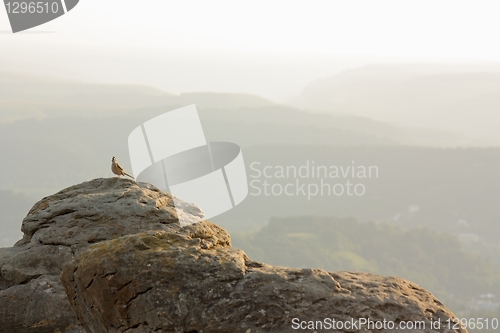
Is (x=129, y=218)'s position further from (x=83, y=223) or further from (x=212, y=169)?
(x=212, y=169)

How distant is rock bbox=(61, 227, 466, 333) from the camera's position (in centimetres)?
871

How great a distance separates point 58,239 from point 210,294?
556 cm

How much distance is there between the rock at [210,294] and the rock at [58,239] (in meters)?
2.69

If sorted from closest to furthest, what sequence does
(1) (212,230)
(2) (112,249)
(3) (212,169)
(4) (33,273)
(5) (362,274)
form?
(2) (112,249) → (5) (362,274) → (1) (212,230) → (4) (33,273) → (3) (212,169)

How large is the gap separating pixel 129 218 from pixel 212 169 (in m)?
3.31

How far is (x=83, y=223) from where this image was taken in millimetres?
12797

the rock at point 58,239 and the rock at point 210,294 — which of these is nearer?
the rock at point 210,294

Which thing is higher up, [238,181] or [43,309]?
[238,181]

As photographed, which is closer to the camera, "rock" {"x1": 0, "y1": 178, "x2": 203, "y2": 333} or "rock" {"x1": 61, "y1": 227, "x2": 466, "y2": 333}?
"rock" {"x1": 61, "y1": 227, "x2": 466, "y2": 333}

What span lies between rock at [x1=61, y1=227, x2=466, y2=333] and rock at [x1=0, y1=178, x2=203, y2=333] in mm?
2685

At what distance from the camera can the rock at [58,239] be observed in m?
11.8

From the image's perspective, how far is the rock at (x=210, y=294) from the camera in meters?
8.71

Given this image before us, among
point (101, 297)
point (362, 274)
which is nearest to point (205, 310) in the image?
point (101, 297)

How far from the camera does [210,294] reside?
8.85m
